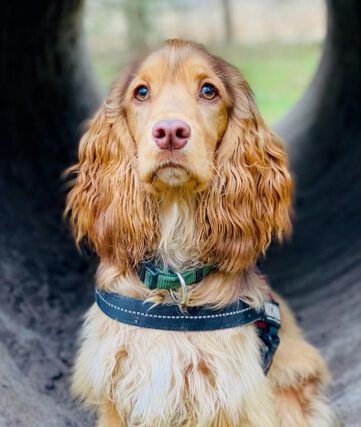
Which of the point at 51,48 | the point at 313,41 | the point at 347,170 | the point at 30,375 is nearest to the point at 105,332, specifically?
the point at 30,375

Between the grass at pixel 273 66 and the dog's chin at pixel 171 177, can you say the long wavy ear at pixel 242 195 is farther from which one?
the grass at pixel 273 66

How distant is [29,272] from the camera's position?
5543mm

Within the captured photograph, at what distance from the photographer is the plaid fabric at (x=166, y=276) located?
3746 mm

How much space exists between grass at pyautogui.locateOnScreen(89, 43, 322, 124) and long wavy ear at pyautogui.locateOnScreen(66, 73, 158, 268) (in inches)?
517

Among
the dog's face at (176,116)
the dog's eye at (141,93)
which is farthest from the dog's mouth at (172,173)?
the dog's eye at (141,93)

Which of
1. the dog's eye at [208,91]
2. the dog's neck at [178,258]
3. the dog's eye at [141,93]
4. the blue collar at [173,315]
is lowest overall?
the blue collar at [173,315]

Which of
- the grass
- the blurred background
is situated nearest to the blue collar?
the grass

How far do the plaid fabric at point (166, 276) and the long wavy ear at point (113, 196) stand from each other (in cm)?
7

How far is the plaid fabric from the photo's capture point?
375 cm

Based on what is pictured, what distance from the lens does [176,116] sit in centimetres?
335

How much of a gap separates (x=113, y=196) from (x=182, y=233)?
382 millimetres

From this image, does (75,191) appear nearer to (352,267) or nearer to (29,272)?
(29,272)

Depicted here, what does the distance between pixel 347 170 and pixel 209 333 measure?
4001mm

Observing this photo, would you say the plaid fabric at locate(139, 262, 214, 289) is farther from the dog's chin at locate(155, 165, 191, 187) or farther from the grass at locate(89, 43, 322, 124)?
the grass at locate(89, 43, 322, 124)
